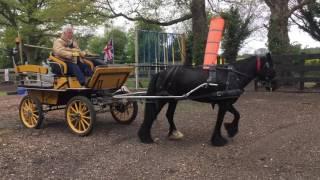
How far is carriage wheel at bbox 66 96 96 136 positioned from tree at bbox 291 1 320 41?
55.0ft

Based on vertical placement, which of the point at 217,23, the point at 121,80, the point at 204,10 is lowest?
the point at 121,80

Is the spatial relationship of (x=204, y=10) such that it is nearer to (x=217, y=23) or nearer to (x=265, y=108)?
(x=265, y=108)

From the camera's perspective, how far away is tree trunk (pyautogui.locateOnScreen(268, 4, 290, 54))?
1894 centimetres

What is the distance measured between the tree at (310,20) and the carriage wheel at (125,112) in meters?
15.4

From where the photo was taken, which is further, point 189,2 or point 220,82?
point 189,2

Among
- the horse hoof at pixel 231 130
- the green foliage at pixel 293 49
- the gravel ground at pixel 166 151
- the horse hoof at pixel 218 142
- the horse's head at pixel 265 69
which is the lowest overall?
the gravel ground at pixel 166 151

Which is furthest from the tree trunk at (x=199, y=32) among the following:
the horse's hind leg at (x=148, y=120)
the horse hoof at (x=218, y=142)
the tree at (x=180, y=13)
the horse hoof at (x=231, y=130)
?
the horse hoof at (x=218, y=142)

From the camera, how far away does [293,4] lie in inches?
816

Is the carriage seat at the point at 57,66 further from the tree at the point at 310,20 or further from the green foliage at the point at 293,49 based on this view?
the tree at the point at 310,20

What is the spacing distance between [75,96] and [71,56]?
0.77 m

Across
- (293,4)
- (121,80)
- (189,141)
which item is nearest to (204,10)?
(293,4)

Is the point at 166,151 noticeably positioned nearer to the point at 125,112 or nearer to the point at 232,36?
the point at 125,112

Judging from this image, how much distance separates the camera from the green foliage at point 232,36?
2202 cm

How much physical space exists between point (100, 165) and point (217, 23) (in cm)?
305
